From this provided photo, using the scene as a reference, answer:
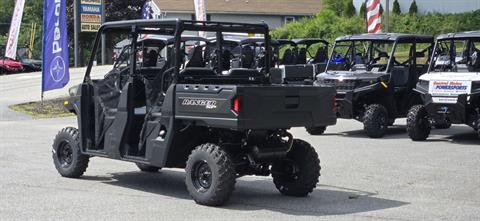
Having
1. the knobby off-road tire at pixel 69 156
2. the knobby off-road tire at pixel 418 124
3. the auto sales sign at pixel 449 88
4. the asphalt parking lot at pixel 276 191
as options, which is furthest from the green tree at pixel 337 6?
the knobby off-road tire at pixel 69 156

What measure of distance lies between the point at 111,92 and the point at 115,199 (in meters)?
1.65

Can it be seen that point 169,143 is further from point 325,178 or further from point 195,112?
point 325,178

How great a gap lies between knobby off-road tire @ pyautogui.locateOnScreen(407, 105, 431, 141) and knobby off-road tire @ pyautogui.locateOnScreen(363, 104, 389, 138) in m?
0.75

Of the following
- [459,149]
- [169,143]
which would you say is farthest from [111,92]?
[459,149]

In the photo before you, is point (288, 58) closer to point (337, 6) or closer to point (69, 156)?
point (69, 156)

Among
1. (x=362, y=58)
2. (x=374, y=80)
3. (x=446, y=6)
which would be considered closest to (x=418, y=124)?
(x=374, y=80)

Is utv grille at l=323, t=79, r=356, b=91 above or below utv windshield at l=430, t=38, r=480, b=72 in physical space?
below

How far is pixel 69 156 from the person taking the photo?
10703 millimetres

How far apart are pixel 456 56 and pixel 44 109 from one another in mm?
12956

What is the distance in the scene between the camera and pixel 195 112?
28.2ft

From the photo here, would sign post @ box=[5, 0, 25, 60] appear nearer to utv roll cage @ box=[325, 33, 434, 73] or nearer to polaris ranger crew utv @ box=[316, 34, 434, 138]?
polaris ranger crew utv @ box=[316, 34, 434, 138]

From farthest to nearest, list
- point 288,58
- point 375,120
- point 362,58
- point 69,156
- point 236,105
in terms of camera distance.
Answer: point 288,58 → point 362,58 → point 375,120 → point 69,156 → point 236,105

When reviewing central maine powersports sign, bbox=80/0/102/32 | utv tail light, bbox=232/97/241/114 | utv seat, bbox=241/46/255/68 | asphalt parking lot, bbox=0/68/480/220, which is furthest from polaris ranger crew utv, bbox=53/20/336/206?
central maine powersports sign, bbox=80/0/102/32

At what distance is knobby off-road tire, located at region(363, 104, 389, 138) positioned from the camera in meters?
15.9
